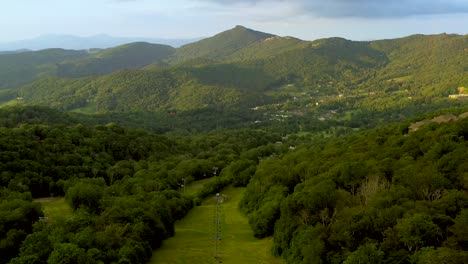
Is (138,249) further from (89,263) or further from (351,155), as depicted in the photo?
(351,155)

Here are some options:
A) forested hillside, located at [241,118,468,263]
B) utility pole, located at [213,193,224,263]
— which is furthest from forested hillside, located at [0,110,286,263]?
forested hillside, located at [241,118,468,263]

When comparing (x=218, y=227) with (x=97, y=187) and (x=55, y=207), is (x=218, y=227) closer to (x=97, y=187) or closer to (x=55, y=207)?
(x=97, y=187)

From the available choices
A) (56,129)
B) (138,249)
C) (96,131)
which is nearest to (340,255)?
(138,249)

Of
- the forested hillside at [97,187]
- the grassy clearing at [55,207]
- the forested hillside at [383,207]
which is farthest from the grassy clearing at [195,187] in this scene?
Result: the forested hillside at [383,207]

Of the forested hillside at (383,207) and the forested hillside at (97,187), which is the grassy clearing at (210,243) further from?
the forested hillside at (383,207)

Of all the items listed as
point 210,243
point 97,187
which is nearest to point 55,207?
point 97,187
